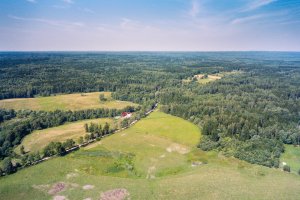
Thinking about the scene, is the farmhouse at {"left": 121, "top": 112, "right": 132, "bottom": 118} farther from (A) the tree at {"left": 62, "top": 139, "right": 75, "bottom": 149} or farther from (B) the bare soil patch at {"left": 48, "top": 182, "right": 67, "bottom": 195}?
(B) the bare soil patch at {"left": 48, "top": 182, "right": 67, "bottom": 195}

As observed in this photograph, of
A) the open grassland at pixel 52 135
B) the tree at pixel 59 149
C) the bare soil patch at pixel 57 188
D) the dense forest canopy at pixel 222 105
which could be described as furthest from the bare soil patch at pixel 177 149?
the bare soil patch at pixel 57 188

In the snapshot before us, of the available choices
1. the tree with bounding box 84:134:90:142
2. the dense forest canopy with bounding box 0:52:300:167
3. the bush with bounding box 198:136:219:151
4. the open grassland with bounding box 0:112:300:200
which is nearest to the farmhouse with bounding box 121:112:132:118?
the dense forest canopy with bounding box 0:52:300:167

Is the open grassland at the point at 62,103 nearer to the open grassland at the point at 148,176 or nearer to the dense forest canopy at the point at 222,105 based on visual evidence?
the dense forest canopy at the point at 222,105

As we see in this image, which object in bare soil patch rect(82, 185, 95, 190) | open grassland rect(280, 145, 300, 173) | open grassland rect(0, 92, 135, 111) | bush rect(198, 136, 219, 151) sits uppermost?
open grassland rect(0, 92, 135, 111)

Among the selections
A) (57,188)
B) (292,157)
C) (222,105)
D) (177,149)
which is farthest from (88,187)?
(222,105)

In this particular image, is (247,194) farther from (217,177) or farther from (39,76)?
(39,76)

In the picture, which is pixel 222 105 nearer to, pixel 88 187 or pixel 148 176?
pixel 148 176
